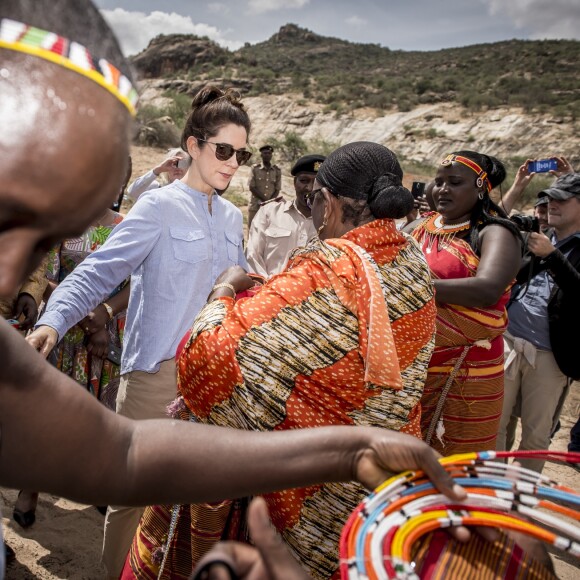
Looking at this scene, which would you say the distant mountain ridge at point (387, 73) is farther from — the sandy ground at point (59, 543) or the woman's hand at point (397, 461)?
the woman's hand at point (397, 461)

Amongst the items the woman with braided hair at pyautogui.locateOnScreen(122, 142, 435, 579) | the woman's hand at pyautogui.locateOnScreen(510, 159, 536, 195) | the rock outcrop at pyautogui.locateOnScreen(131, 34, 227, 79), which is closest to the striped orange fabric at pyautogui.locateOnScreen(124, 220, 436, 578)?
the woman with braided hair at pyautogui.locateOnScreen(122, 142, 435, 579)

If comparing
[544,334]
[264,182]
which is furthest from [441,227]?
[264,182]

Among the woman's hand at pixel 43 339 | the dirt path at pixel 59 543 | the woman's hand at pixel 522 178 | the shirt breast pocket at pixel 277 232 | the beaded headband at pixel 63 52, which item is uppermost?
the woman's hand at pixel 522 178

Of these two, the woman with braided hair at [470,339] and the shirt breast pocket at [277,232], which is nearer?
the woman with braided hair at [470,339]

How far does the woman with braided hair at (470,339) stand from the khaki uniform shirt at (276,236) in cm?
169

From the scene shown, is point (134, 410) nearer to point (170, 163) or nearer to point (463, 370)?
point (463, 370)

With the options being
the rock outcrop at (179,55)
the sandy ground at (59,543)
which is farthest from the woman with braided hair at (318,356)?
the rock outcrop at (179,55)

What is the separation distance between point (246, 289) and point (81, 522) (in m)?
2.36

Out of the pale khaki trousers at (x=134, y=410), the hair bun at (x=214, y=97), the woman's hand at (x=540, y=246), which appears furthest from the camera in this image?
the woman's hand at (x=540, y=246)

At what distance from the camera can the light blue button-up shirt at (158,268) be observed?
2484 millimetres

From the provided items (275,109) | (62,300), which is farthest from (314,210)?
(275,109)

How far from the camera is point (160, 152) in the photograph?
1741 cm

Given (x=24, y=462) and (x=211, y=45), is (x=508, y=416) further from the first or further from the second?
(x=211, y=45)

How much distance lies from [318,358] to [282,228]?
3.13 meters
